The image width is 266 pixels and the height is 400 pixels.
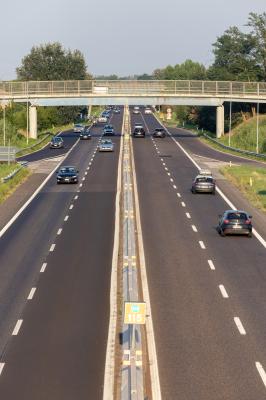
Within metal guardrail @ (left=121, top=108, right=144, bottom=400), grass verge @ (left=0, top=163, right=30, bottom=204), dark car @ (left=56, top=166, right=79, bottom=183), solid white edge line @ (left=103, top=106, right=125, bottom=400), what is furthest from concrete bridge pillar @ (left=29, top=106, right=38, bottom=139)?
solid white edge line @ (left=103, top=106, right=125, bottom=400)

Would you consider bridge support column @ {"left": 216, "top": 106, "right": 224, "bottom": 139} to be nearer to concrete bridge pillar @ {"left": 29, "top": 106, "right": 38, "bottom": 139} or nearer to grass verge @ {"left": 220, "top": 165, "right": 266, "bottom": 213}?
concrete bridge pillar @ {"left": 29, "top": 106, "right": 38, "bottom": 139}

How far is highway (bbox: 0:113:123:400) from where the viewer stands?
68.4 ft

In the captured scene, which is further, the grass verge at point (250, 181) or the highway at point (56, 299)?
the grass verge at point (250, 181)

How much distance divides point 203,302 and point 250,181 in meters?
38.3

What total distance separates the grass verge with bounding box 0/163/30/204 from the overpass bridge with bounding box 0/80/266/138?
39394mm

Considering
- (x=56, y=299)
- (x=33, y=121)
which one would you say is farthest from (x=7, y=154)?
(x=56, y=299)

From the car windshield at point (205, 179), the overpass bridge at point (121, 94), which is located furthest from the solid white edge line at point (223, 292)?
the overpass bridge at point (121, 94)

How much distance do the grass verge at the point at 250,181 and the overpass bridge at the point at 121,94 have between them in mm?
37873

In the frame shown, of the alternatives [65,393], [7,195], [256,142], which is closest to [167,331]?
[65,393]

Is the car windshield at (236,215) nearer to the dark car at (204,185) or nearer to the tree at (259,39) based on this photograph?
the dark car at (204,185)

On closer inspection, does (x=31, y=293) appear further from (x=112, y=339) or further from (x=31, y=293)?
(x=112, y=339)

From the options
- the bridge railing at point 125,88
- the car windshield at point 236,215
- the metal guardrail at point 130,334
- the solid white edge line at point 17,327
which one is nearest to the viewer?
the metal guardrail at point 130,334

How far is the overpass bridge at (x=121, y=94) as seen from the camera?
118 meters

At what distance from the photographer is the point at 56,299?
29609 millimetres
